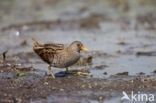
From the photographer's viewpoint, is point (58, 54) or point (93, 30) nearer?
point (58, 54)

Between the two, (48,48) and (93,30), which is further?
(93,30)

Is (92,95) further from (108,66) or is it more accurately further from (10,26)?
(10,26)

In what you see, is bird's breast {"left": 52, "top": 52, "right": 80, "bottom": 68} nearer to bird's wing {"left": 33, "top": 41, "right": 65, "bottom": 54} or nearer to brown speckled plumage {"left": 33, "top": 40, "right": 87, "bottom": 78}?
brown speckled plumage {"left": 33, "top": 40, "right": 87, "bottom": 78}

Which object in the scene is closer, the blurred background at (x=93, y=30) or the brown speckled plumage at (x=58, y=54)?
the brown speckled plumage at (x=58, y=54)

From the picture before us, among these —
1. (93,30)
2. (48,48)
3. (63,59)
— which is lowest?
(63,59)

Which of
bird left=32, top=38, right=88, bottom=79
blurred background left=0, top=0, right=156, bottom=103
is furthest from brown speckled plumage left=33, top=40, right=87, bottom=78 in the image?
blurred background left=0, top=0, right=156, bottom=103

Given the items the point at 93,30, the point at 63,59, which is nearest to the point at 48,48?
the point at 63,59

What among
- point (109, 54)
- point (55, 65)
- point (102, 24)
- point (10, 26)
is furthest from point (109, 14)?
point (55, 65)

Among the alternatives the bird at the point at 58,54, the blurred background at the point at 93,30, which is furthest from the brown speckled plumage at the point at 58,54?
the blurred background at the point at 93,30

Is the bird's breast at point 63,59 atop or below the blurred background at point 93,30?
below

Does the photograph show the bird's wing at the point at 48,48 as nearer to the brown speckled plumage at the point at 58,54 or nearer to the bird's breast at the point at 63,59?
the brown speckled plumage at the point at 58,54

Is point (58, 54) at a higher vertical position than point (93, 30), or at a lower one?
lower

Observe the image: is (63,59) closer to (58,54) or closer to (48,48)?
(58,54)

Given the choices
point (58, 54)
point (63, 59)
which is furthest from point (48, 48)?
point (63, 59)
